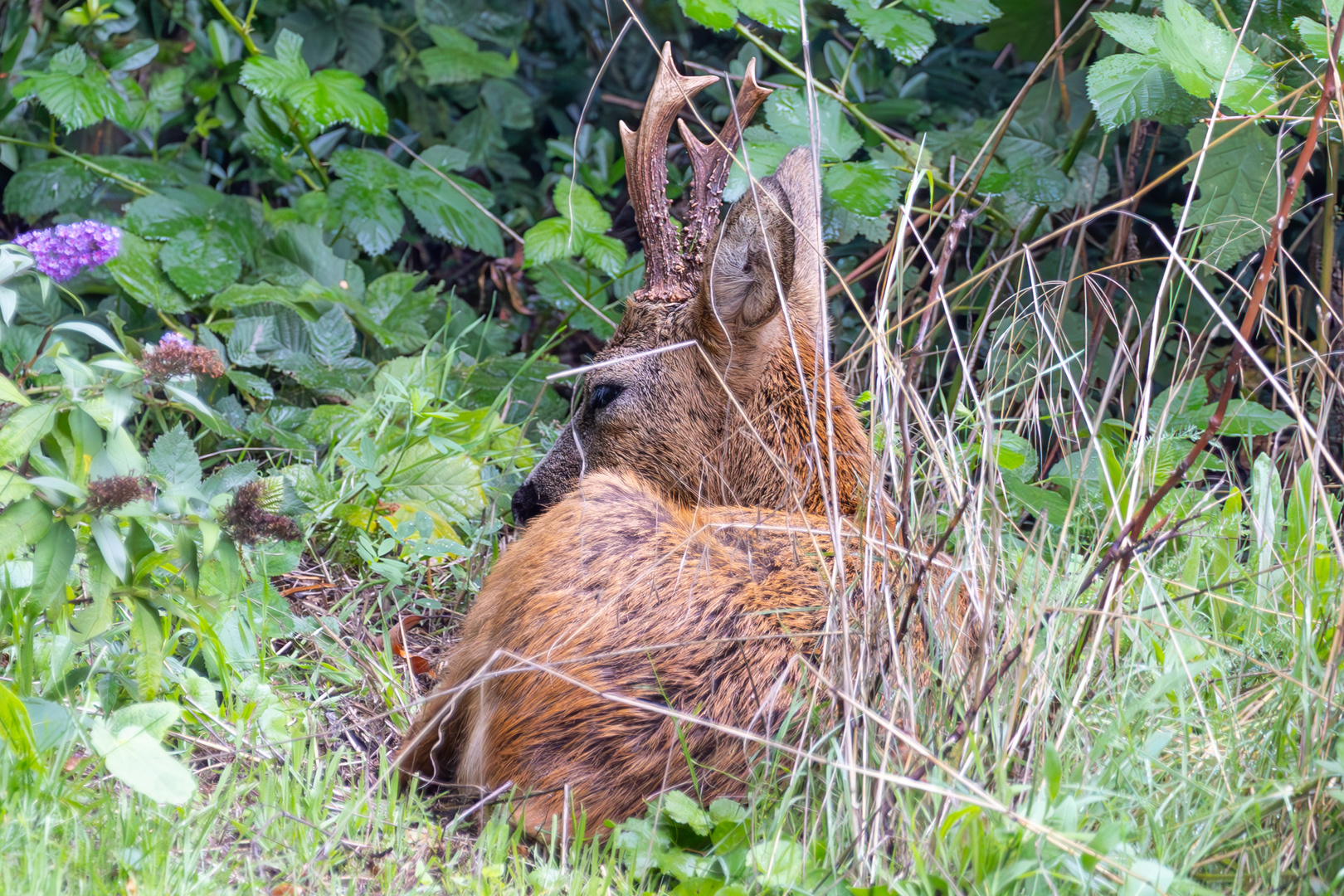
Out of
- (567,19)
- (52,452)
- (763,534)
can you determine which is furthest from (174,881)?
(567,19)

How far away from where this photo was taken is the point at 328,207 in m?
4.67

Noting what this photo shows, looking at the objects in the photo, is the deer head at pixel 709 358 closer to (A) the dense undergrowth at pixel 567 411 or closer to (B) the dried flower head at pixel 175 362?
(A) the dense undergrowth at pixel 567 411

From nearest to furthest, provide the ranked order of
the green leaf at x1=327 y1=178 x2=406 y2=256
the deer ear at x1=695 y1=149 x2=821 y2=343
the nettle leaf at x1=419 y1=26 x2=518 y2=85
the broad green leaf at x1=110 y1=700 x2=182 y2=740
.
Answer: the broad green leaf at x1=110 y1=700 x2=182 y2=740
the deer ear at x1=695 y1=149 x2=821 y2=343
the green leaf at x1=327 y1=178 x2=406 y2=256
the nettle leaf at x1=419 y1=26 x2=518 y2=85

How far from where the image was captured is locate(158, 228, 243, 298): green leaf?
4.26 metres

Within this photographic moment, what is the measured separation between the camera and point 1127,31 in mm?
3105

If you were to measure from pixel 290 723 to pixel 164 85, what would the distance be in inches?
132

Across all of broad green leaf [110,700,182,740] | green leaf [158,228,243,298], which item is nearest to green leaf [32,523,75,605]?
broad green leaf [110,700,182,740]

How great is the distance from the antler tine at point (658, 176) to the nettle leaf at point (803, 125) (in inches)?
14.7

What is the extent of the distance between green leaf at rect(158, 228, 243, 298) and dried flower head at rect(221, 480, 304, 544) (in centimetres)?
242

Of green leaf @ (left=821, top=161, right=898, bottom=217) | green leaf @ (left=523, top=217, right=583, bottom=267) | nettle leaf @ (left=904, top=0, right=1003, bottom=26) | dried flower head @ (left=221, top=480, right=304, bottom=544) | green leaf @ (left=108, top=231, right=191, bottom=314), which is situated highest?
nettle leaf @ (left=904, top=0, right=1003, bottom=26)

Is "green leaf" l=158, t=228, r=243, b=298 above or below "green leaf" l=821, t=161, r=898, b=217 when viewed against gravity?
below

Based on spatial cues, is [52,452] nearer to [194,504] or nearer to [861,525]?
[194,504]

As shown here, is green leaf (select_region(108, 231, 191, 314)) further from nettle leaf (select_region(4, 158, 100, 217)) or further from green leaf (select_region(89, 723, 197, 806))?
green leaf (select_region(89, 723, 197, 806))

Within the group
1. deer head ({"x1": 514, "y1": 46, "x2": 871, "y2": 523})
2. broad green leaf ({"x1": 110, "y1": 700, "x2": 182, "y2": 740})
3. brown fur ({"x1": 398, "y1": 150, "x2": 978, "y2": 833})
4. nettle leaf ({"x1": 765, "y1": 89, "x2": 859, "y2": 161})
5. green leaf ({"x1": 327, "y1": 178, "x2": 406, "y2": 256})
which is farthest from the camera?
green leaf ({"x1": 327, "y1": 178, "x2": 406, "y2": 256})
